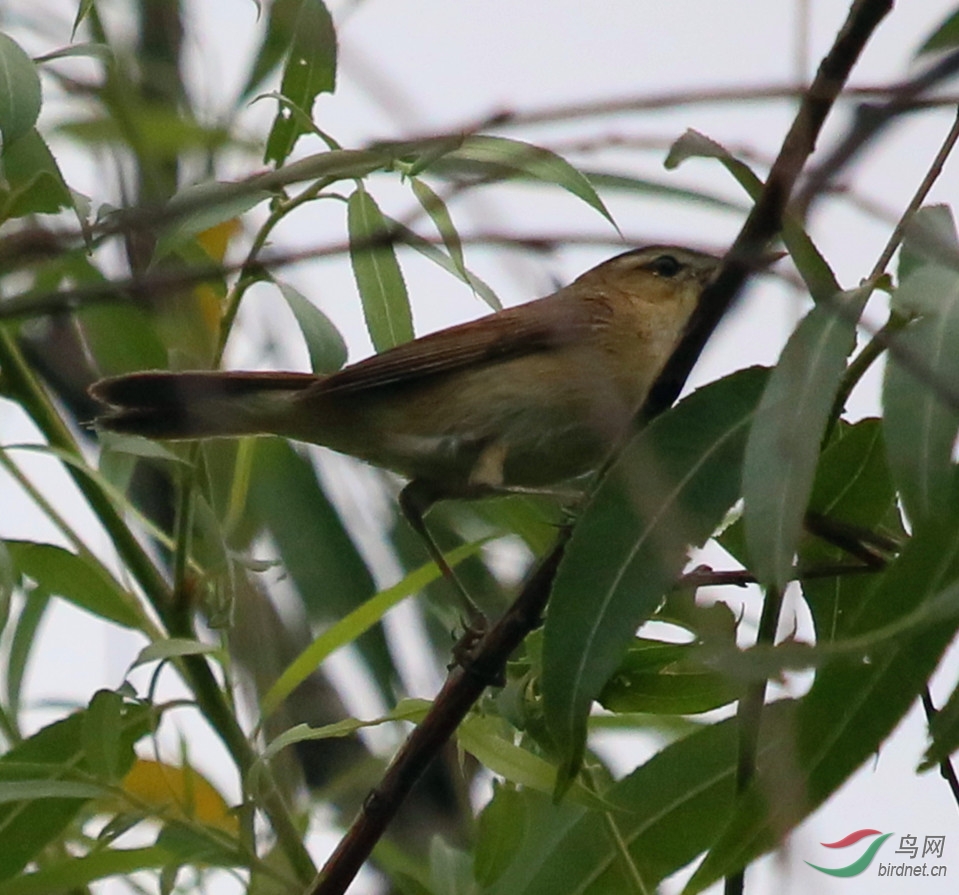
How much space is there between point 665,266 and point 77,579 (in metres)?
1.77

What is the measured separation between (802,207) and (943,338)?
24.8 inches

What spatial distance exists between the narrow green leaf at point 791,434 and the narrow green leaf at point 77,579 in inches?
58.9

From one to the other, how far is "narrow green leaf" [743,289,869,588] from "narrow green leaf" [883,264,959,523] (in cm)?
6

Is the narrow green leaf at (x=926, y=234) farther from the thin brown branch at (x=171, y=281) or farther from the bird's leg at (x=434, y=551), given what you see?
the bird's leg at (x=434, y=551)

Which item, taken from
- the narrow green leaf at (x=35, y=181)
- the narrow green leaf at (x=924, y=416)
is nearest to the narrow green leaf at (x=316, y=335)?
the narrow green leaf at (x=35, y=181)

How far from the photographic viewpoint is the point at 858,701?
1811mm

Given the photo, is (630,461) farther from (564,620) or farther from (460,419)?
(460,419)

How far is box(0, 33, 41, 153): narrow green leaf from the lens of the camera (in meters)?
2.09

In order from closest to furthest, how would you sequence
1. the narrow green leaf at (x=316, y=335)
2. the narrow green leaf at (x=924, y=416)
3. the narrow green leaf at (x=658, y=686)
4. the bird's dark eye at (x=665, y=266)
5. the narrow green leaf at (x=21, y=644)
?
the narrow green leaf at (x=924, y=416)
the narrow green leaf at (x=658, y=686)
the narrow green leaf at (x=316, y=335)
the narrow green leaf at (x=21, y=644)
the bird's dark eye at (x=665, y=266)

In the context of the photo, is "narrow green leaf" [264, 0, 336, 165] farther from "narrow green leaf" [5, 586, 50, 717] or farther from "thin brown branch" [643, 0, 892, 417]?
"thin brown branch" [643, 0, 892, 417]

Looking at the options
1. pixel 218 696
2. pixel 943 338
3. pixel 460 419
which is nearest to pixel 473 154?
pixel 943 338

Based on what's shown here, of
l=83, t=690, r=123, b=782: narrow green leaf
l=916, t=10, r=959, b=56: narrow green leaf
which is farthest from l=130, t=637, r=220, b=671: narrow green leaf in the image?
l=916, t=10, r=959, b=56: narrow green leaf

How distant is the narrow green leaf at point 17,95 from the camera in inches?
82.4

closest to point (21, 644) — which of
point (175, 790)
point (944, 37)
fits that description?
point (175, 790)
